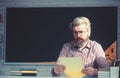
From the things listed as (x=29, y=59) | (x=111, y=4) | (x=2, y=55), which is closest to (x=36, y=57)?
(x=29, y=59)

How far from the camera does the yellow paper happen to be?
5.77m

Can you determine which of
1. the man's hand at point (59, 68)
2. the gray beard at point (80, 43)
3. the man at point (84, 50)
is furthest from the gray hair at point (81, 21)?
the man's hand at point (59, 68)

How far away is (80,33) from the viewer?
5.89 metres

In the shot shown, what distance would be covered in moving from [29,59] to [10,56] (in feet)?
1.02

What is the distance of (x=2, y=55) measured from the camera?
5895mm

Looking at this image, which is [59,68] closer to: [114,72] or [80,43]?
[80,43]

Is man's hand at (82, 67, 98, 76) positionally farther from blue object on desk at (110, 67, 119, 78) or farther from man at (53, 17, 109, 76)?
blue object on desk at (110, 67, 119, 78)

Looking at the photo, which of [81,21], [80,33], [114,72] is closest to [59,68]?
[80,33]

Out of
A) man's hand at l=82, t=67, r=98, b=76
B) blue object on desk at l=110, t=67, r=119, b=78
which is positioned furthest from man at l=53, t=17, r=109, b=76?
blue object on desk at l=110, t=67, r=119, b=78

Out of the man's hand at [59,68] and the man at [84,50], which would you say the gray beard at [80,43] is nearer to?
the man at [84,50]

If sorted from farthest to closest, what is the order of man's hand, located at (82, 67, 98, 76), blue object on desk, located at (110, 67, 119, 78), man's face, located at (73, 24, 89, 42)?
man's face, located at (73, 24, 89, 42), man's hand, located at (82, 67, 98, 76), blue object on desk, located at (110, 67, 119, 78)

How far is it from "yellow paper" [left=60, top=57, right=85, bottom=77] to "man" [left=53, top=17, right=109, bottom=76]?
0.05 metres

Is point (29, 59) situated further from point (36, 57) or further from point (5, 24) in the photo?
point (5, 24)

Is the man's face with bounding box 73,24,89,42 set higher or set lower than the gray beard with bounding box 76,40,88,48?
higher
